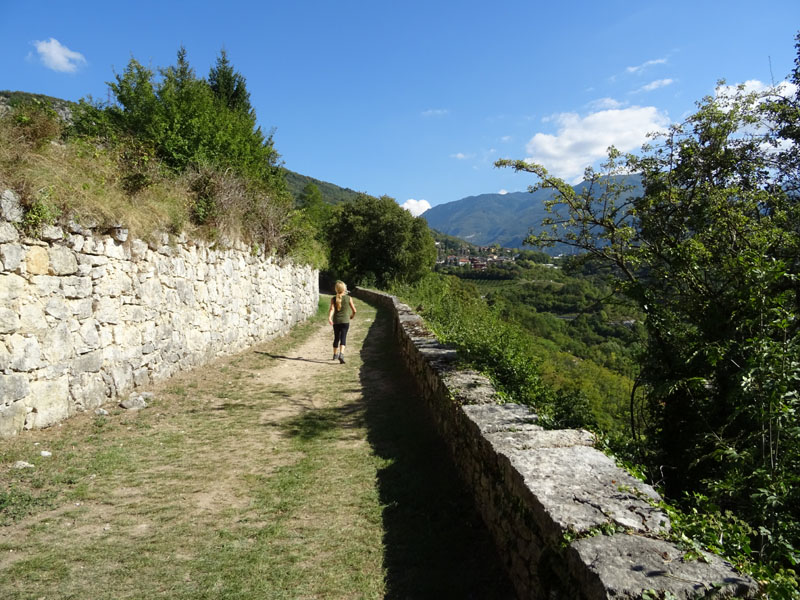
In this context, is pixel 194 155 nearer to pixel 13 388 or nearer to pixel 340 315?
pixel 340 315

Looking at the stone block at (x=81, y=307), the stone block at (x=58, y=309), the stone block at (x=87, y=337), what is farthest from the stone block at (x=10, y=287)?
the stone block at (x=87, y=337)

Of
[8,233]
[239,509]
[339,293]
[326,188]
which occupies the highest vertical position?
[326,188]

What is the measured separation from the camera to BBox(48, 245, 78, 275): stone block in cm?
526

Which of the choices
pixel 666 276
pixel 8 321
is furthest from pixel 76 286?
pixel 666 276

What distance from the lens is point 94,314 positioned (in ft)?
19.4

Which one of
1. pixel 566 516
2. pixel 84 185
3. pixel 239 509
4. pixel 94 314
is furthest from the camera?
pixel 84 185

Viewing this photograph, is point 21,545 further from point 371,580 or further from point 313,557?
point 371,580

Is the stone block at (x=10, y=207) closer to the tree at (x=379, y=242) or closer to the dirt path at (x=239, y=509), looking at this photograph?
the dirt path at (x=239, y=509)

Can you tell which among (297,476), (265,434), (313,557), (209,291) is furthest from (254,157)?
(313,557)

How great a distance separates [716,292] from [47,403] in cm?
710

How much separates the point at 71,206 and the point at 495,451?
548cm

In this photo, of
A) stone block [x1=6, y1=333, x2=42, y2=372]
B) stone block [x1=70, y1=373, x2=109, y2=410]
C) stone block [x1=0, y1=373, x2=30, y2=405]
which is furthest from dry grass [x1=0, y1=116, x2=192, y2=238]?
stone block [x1=70, y1=373, x2=109, y2=410]

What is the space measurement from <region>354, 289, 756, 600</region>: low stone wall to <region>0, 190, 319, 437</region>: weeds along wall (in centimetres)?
440

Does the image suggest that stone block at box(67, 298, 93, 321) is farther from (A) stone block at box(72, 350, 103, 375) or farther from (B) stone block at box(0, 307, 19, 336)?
(B) stone block at box(0, 307, 19, 336)
